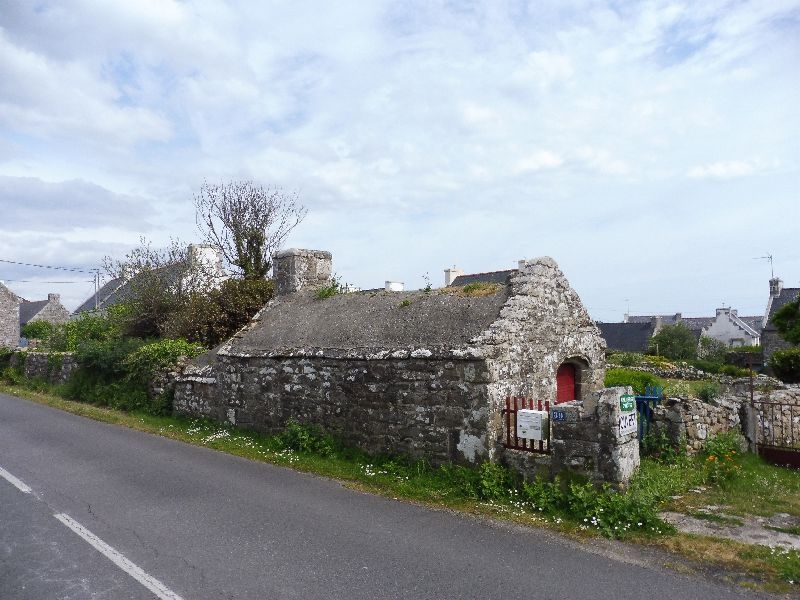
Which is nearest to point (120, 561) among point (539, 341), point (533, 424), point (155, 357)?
point (533, 424)

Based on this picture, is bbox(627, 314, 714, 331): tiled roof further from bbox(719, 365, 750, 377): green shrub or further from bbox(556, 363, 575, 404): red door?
bbox(556, 363, 575, 404): red door

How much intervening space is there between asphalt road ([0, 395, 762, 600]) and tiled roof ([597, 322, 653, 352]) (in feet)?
159

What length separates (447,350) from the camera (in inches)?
360

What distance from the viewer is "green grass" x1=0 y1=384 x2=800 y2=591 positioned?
628cm

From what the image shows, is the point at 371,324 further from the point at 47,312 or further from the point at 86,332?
the point at 47,312

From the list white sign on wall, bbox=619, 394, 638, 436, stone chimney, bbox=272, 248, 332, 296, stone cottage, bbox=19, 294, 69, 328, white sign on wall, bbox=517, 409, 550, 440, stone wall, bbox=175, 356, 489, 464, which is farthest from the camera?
stone cottage, bbox=19, 294, 69, 328

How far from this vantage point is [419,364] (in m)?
9.45

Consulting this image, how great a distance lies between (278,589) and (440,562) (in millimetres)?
1659

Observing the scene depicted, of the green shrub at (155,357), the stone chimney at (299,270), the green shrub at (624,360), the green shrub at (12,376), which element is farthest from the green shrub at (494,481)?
the green shrub at (624,360)

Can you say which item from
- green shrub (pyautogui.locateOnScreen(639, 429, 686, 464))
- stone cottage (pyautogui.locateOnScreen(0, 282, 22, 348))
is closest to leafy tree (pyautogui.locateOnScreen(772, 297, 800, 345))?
green shrub (pyautogui.locateOnScreen(639, 429, 686, 464))

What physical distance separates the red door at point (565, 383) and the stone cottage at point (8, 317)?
47.8m

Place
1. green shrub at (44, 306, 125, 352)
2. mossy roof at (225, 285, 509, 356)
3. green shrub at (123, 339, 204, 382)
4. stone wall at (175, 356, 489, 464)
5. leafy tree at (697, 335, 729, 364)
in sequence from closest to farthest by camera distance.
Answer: stone wall at (175, 356, 489, 464), mossy roof at (225, 285, 509, 356), green shrub at (123, 339, 204, 382), green shrub at (44, 306, 125, 352), leafy tree at (697, 335, 729, 364)

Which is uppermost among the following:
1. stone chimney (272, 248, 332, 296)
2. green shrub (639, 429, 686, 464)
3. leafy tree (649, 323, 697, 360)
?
stone chimney (272, 248, 332, 296)

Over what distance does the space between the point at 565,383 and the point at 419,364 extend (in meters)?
3.58
